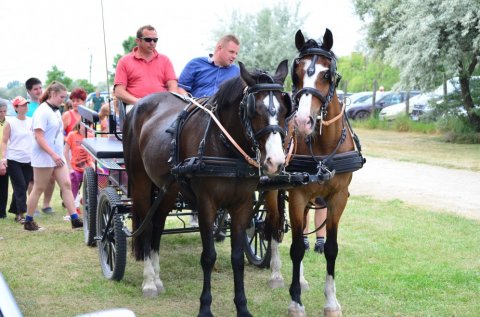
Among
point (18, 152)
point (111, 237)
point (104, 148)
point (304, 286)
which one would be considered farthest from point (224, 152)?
point (18, 152)

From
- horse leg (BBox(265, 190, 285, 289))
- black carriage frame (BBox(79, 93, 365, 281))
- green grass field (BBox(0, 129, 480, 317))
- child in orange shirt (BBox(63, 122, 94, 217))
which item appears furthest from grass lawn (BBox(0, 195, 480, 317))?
child in orange shirt (BBox(63, 122, 94, 217))

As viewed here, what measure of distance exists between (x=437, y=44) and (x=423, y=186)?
7.64 meters

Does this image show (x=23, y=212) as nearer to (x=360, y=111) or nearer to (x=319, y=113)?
(x=319, y=113)

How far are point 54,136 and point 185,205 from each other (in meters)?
2.82

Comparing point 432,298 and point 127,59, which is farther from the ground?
point 127,59

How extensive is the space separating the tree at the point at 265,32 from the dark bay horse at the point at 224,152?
33.3 meters

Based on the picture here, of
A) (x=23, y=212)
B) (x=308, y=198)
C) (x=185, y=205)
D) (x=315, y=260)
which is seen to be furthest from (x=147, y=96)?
(x=23, y=212)

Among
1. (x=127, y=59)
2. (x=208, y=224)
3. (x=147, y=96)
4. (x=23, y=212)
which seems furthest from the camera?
(x=23, y=212)

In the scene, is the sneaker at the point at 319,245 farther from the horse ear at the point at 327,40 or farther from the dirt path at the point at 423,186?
the dirt path at the point at 423,186

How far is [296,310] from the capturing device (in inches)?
200

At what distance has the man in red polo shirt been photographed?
21.6 ft

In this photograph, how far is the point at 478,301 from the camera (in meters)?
5.40

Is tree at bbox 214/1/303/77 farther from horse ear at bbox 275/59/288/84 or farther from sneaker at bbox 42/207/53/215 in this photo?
horse ear at bbox 275/59/288/84

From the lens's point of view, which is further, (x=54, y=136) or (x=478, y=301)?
(x=54, y=136)
